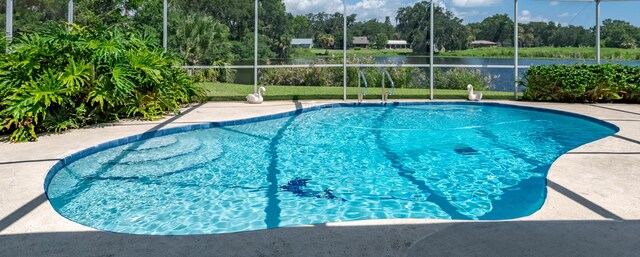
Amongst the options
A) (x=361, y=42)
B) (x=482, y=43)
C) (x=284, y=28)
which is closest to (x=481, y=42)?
(x=482, y=43)

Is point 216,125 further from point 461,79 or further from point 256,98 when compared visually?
point 461,79

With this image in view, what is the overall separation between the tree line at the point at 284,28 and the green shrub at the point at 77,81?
271 centimetres

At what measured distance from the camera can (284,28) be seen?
11.6 metres

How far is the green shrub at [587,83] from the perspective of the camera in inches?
394

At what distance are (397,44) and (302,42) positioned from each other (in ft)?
8.04

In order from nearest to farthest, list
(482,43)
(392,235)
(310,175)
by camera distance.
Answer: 1. (392,235)
2. (310,175)
3. (482,43)

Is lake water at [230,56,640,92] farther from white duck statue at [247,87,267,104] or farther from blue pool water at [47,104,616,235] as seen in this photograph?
blue pool water at [47,104,616,235]

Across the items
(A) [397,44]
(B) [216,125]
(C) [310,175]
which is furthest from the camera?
(A) [397,44]

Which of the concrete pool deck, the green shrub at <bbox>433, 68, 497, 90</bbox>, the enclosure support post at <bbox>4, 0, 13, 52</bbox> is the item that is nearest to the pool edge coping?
the concrete pool deck

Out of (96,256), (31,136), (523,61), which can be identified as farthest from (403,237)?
(523,61)

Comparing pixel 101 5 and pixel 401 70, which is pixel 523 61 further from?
pixel 101 5

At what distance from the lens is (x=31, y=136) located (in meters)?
5.77

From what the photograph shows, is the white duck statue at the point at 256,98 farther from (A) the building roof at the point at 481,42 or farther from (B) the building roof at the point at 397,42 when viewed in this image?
(A) the building roof at the point at 481,42

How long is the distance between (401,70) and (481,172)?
8504 mm
